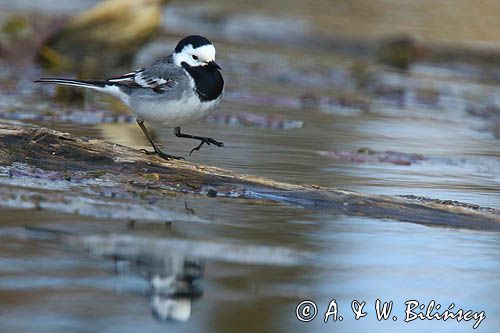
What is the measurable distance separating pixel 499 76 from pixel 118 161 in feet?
34.9

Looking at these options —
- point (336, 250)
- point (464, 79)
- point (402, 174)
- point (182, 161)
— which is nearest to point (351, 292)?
point (336, 250)

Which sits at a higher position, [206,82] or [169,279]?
[206,82]

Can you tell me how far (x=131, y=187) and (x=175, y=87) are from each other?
103 cm

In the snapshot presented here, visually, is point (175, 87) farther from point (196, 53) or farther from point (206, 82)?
point (196, 53)

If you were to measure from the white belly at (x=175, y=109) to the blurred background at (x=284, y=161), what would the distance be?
2.51ft

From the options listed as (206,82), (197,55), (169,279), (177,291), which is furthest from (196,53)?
(177,291)

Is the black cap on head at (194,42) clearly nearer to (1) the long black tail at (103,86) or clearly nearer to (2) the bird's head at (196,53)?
(2) the bird's head at (196,53)

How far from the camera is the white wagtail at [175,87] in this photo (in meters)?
7.18

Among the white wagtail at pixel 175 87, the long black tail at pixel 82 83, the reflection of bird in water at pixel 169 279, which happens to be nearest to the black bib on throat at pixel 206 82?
the white wagtail at pixel 175 87

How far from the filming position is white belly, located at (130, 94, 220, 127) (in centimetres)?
714

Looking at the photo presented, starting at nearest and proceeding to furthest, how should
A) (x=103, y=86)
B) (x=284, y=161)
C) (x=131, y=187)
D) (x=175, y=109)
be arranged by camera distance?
(x=131, y=187) < (x=175, y=109) < (x=103, y=86) < (x=284, y=161)

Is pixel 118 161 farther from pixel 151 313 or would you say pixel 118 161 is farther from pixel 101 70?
pixel 101 70

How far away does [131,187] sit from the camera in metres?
6.45

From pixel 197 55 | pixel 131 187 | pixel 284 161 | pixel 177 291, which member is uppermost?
pixel 197 55
